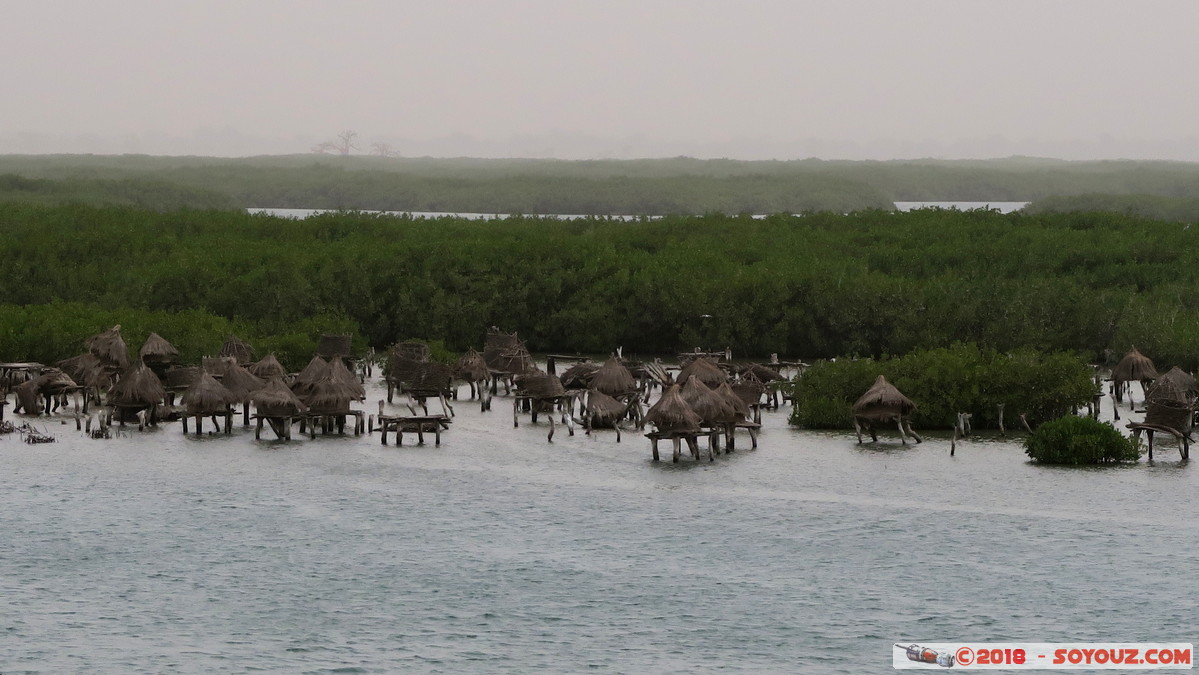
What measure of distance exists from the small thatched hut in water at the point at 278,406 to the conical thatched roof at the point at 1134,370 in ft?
88.7

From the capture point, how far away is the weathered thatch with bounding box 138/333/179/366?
55.4 meters

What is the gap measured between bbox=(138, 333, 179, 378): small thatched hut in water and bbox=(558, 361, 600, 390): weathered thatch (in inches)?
559

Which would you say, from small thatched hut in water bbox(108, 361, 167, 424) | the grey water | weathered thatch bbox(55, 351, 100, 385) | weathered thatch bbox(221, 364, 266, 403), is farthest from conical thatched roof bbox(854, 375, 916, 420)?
weathered thatch bbox(55, 351, 100, 385)

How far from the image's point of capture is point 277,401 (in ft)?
151

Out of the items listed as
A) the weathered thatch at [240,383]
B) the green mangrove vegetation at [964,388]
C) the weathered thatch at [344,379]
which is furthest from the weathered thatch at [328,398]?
the green mangrove vegetation at [964,388]

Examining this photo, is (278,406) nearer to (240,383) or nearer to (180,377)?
(240,383)

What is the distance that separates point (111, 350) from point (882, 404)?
1040 inches

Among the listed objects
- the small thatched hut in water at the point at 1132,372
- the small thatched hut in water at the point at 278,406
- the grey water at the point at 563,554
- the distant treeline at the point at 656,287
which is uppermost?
the distant treeline at the point at 656,287

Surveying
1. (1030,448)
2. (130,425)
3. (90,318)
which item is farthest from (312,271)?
(1030,448)

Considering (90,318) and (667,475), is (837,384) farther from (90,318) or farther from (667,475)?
(90,318)

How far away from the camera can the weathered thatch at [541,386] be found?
50.6 metres

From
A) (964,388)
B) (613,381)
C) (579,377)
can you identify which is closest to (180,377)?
(579,377)

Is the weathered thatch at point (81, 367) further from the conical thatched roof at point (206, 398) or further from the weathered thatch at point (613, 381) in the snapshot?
the weathered thatch at point (613, 381)

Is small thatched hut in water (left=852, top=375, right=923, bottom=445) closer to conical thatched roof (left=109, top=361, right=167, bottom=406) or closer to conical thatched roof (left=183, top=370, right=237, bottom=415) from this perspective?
conical thatched roof (left=183, top=370, right=237, bottom=415)
